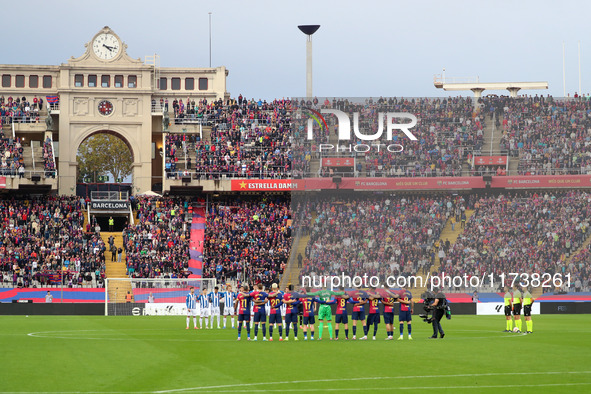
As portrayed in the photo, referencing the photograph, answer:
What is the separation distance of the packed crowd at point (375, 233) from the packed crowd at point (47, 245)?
14.7 metres

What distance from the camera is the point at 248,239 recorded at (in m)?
61.7

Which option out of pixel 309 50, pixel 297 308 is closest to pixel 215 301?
pixel 297 308

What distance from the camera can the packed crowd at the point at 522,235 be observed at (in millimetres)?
54969

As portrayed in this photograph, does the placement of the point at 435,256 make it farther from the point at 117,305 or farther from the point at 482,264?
the point at 117,305

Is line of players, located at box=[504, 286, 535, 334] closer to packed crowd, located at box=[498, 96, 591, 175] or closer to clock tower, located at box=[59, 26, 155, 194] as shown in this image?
packed crowd, located at box=[498, 96, 591, 175]

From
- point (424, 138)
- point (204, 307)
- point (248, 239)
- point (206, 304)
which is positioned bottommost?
point (204, 307)

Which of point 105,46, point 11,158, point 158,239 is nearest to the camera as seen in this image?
point 158,239

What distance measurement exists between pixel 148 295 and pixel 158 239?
931 cm

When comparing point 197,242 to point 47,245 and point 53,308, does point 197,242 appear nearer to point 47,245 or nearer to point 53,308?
point 47,245

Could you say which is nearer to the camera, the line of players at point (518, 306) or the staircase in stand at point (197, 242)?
the line of players at point (518, 306)

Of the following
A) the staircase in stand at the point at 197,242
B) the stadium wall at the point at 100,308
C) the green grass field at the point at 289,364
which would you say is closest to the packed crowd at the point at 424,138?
the staircase in stand at the point at 197,242

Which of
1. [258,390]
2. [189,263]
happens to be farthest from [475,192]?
[258,390]

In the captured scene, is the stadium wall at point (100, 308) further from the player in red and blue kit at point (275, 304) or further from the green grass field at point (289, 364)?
the player in red and blue kit at point (275, 304)

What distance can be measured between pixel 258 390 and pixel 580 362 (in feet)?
29.1
